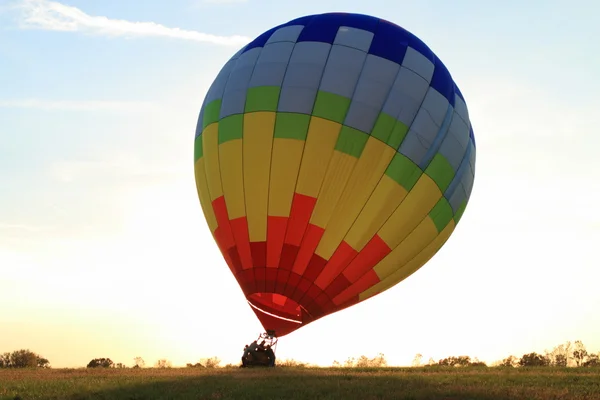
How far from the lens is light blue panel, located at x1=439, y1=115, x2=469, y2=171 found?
710 inches

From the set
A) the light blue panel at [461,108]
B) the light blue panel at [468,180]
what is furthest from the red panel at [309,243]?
the light blue panel at [461,108]

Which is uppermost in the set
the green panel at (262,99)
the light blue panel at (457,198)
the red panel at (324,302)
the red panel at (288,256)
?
the green panel at (262,99)

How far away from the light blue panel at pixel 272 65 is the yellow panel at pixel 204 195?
277 centimetres

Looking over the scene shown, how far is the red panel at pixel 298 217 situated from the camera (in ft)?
54.8

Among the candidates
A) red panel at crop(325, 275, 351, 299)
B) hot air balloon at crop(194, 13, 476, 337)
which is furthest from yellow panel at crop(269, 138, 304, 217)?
red panel at crop(325, 275, 351, 299)

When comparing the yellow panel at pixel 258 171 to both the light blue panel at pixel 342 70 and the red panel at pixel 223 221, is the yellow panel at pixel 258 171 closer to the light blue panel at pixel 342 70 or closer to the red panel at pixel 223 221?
the red panel at pixel 223 221

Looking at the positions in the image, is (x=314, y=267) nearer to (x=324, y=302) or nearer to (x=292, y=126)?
(x=324, y=302)

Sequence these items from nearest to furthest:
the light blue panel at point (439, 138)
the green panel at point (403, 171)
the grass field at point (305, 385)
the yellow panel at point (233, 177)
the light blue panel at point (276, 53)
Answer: the grass field at point (305, 385), the green panel at point (403, 171), the yellow panel at point (233, 177), the light blue panel at point (439, 138), the light blue panel at point (276, 53)

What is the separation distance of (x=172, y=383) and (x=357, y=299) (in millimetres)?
5394

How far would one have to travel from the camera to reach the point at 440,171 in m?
17.8

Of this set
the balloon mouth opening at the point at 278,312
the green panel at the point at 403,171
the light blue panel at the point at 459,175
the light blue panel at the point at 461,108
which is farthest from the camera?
the light blue panel at the point at 461,108

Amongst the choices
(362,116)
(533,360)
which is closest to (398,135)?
(362,116)

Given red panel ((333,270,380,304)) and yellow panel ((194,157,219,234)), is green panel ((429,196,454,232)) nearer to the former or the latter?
red panel ((333,270,380,304))

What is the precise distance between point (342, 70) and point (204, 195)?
5034mm
